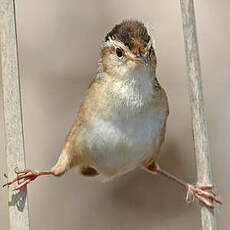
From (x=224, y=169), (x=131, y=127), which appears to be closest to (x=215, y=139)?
(x=224, y=169)

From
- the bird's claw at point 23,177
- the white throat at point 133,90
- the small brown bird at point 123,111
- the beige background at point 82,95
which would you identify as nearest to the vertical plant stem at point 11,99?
the bird's claw at point 23,177

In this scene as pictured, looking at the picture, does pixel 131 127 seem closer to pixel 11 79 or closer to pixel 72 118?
pixel 11 79

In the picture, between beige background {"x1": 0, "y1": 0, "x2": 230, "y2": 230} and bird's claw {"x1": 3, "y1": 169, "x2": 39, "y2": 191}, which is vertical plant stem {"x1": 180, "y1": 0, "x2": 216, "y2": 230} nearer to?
bird's claw {"x1": 3, "y1": 169, "x2": 39, "y2": 191}

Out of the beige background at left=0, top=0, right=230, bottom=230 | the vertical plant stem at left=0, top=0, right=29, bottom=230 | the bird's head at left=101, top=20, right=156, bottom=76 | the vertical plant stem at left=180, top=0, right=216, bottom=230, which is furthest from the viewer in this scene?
the beige background at left=0, top=0, right=230, bottom=230

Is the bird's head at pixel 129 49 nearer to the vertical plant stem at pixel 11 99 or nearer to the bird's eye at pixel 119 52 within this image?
the bird's eye at pixel 119 52

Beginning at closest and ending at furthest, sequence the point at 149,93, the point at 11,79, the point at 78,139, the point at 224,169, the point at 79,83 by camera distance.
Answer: the point at 11,79, the point at 149,93, the point at 78,139, the point at 224,169, the point at 79,83

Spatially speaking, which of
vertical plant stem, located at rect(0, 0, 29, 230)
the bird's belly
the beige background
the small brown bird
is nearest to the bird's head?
the small brown bird

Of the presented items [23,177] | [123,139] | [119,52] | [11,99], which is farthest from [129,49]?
[23,177]
